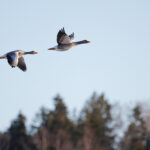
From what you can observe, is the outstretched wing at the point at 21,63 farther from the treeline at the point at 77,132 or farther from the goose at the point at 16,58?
the treeline at the point at 77,132

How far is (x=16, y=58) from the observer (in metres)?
28.4

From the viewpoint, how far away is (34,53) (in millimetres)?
33094

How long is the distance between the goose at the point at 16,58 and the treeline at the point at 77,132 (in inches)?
840

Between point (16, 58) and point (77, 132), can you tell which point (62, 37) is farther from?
point (77, 132)

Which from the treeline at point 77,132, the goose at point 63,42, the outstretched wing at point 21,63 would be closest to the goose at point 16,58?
the outstretched wing at point 21,63

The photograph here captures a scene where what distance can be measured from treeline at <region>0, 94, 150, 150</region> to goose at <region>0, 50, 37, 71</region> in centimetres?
2134

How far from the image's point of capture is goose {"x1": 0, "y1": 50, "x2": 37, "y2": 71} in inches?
1100

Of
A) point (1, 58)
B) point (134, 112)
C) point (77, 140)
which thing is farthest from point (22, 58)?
point (134, 112)

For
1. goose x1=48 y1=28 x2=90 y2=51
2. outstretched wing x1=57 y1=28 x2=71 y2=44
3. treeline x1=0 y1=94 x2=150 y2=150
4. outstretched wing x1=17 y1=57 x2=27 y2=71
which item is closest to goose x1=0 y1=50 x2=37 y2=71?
outstretched wing x1=17 y1=57 x2=27 y2=71

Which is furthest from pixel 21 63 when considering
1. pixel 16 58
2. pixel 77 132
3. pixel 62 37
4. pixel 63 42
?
pixel 77 132

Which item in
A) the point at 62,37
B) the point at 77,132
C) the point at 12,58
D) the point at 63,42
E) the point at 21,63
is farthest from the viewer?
the point at 77,132

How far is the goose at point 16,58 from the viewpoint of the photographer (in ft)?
91.7

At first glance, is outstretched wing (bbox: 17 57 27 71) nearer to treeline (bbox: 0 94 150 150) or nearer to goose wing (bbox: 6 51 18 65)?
→ goose wing (bbox: 6 51 18 65)

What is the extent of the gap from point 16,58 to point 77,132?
88.3 feet
